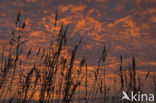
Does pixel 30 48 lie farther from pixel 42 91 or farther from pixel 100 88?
pixel 100 88

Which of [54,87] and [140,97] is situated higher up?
[54,87]

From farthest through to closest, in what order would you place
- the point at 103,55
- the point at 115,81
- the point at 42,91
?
1. the point at 115,81
2. the point at 103,55
3. the point at 42,91

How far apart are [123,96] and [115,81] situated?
0.70 metres

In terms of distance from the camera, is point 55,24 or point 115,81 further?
point 115,81

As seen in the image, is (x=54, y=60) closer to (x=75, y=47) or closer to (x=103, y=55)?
(x=75, y=47)

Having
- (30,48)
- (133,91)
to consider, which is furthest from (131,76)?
(30,48)

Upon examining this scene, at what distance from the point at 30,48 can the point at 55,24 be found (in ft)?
2.95

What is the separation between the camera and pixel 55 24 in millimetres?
2896

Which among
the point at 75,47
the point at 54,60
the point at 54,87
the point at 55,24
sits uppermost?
the point at 55,24

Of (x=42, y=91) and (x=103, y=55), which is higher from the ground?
(x=103, y=55)

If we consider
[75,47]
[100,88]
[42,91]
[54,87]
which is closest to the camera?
[75,47]

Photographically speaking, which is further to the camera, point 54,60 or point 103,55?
point 103,55

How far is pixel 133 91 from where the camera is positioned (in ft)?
12.2

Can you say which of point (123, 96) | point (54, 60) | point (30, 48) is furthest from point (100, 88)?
point (30, 48)
